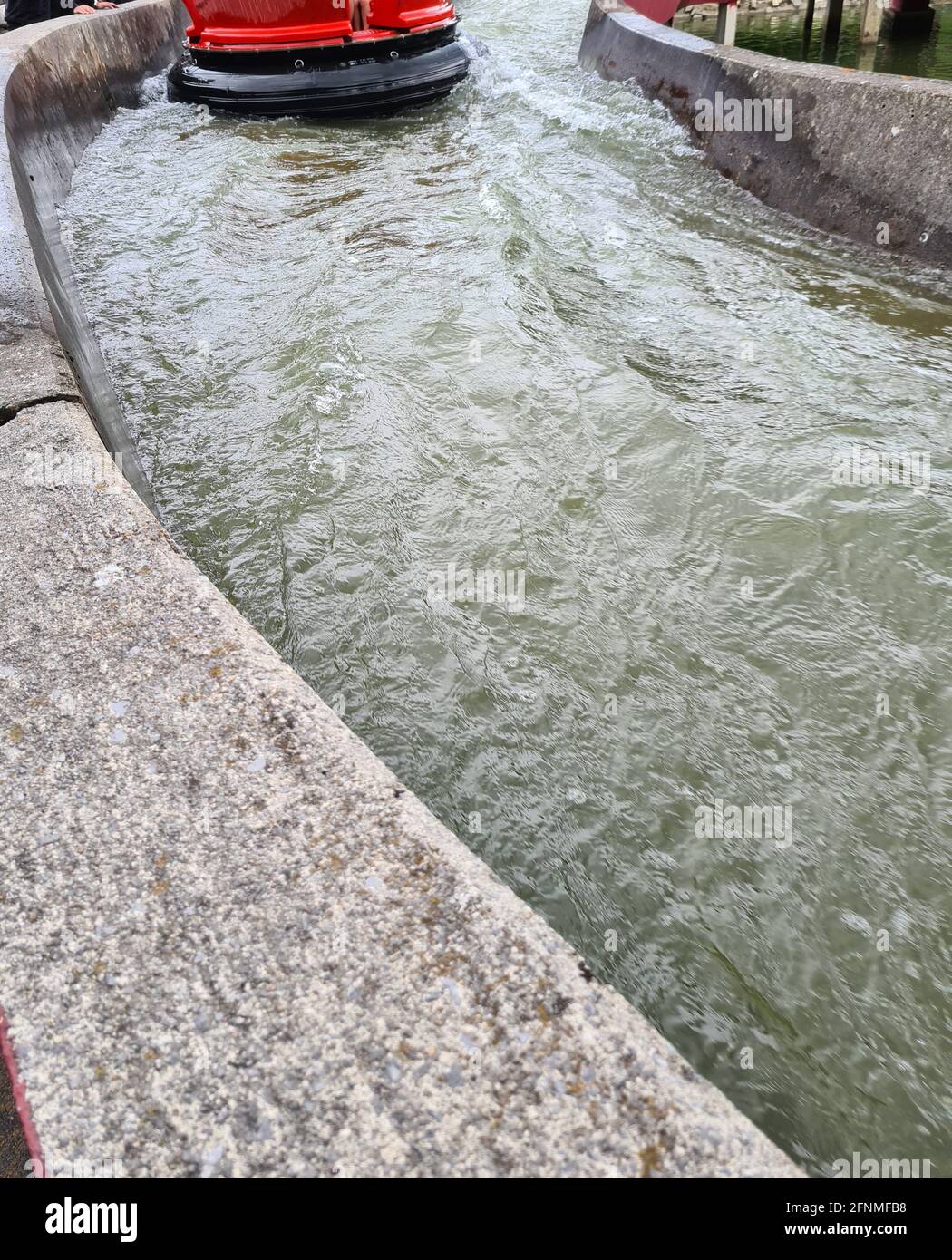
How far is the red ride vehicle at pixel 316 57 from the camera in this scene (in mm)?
9141

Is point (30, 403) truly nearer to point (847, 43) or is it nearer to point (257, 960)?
point (257, 960)

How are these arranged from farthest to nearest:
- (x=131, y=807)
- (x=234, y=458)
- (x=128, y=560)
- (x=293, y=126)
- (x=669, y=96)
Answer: (x=293, y=126), (x=669, y=96), (x=234, y=458), (x=128, y=560), (x=131, y=807)

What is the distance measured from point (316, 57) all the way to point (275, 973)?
10224mm

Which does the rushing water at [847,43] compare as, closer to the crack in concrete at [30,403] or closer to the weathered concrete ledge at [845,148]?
the weathered concrete ledge at [845,148]

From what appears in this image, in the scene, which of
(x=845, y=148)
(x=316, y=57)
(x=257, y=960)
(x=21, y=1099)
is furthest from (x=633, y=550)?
(x=316, y=57)

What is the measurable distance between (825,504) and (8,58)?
7573mm

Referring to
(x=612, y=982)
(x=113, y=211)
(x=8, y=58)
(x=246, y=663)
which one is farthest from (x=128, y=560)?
(x=8, y=58)

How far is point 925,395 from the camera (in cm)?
420

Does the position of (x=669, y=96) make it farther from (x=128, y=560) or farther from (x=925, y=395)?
(x=128, y=560)

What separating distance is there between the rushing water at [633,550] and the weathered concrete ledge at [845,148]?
218 mm

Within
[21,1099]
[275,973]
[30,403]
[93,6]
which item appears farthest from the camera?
[93,6]

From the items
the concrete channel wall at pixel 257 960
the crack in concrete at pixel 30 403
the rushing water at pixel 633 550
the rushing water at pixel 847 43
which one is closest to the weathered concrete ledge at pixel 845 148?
the rushing water at pixel 633 550

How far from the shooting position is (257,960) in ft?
4.58

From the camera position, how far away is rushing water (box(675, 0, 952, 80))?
9.86m
